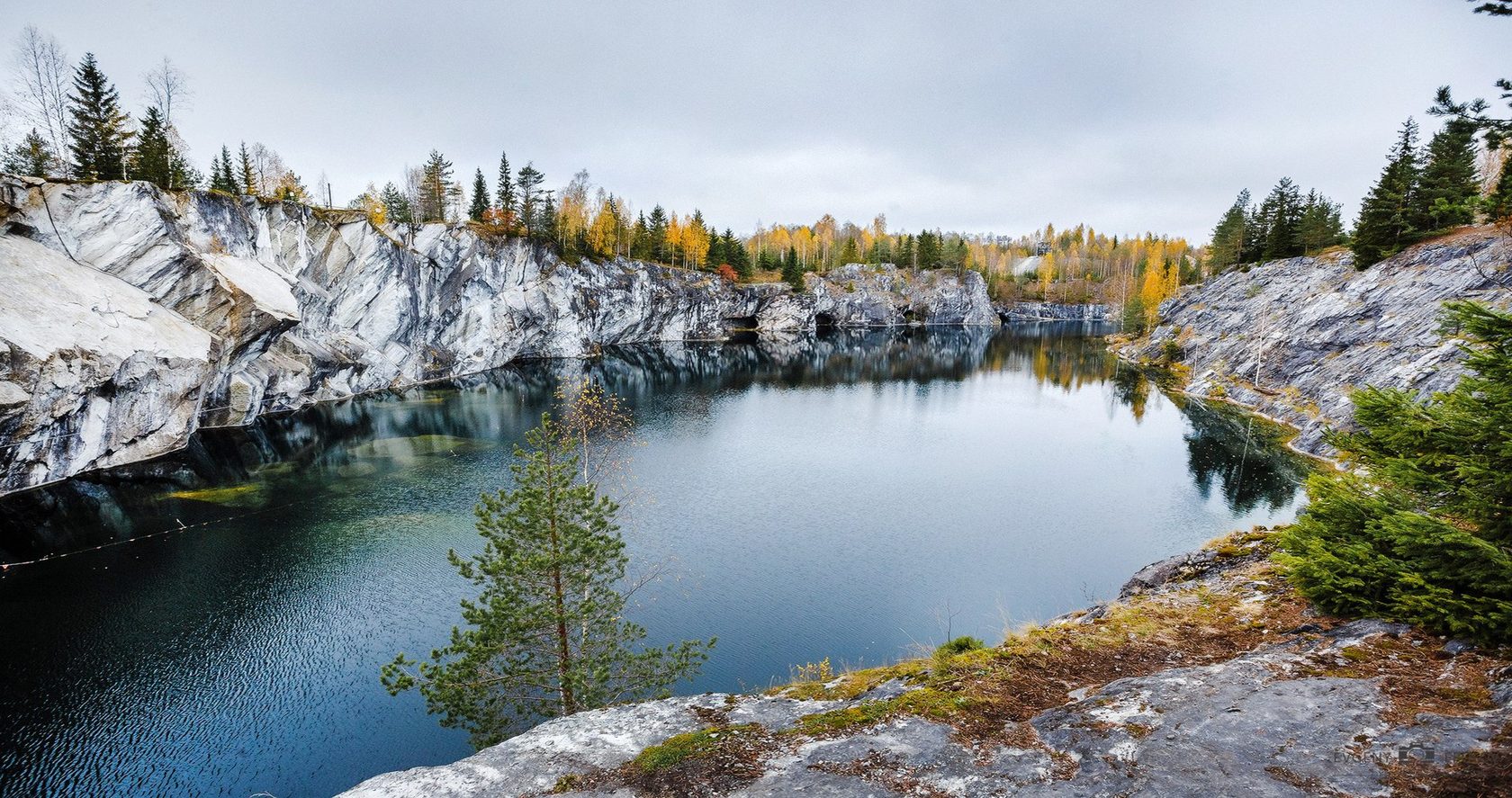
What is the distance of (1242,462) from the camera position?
3731 cm

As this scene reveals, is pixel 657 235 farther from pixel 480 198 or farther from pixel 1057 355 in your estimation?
pixel 1057 355

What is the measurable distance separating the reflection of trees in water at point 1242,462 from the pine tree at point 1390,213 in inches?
679

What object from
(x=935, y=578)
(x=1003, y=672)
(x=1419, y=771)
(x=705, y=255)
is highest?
(x=705, y=255)

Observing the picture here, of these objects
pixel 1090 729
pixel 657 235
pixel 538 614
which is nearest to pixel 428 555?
pixel 538 614

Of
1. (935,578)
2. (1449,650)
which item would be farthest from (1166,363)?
(1449,650)

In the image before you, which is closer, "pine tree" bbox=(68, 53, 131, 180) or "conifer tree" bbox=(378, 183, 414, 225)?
"pine tree" bbox=(68, 53, 131, 180)

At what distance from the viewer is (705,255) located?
11062cm

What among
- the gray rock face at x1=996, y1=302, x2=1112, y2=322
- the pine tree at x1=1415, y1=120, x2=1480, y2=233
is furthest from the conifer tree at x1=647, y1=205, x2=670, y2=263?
the pine tree at x1=1415, y1=120, x2=1480, y2=233

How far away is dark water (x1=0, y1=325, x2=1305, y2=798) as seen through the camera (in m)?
16.5

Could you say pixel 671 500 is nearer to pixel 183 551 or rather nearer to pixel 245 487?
pixel 183 551

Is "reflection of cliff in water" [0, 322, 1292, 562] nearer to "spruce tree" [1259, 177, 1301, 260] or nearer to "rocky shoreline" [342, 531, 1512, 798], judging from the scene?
"spruce tree" [1259, 177, 1301, 260]

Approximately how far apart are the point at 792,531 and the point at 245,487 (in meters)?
28.6

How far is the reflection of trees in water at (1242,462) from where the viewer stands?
32.4 metres

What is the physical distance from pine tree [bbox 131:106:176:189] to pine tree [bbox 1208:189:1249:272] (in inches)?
4165
